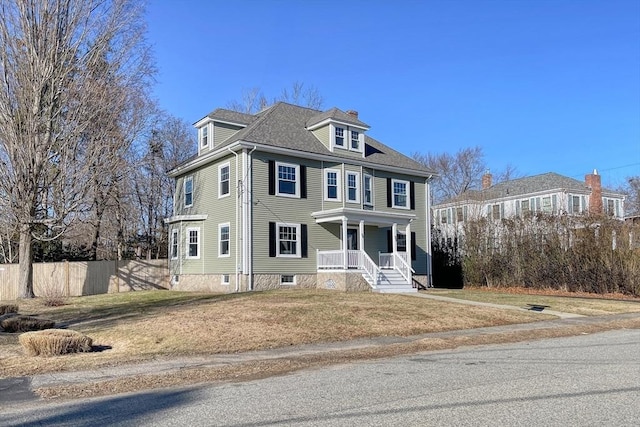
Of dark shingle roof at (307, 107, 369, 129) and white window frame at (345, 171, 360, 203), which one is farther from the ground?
dark shingle roof at (307, 107, 369, 129)

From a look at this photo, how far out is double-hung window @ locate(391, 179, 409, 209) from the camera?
27.9 m

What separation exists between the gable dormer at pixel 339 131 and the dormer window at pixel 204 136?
5028 mm

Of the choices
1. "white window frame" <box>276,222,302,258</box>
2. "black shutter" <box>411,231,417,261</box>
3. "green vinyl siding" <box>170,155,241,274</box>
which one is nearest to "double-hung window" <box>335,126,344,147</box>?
"white window frame" <box>276,222,302,258</box>

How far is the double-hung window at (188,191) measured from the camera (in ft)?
87.8

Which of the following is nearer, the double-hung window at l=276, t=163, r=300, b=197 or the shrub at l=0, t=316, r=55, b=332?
the shrub at l=0, t=316, r=55, b=332

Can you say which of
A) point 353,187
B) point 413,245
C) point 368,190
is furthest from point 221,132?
point 413,245

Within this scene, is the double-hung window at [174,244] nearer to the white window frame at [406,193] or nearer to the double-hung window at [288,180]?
the double-hung window at [288,180]

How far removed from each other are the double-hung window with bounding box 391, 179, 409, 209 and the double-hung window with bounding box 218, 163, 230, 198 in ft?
29.1

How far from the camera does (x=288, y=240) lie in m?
23.6

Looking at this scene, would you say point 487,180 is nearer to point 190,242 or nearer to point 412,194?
point 412,194

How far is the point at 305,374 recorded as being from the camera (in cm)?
834

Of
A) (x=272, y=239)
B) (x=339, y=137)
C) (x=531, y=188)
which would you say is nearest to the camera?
(x=272, y=239)

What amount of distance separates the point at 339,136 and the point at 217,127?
5.92m

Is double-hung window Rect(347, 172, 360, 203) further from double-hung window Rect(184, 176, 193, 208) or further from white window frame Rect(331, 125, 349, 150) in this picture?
double-hung window Rect(184, 176, 193, 208)
